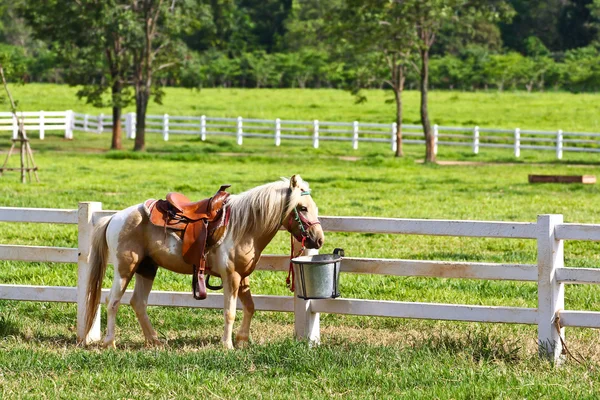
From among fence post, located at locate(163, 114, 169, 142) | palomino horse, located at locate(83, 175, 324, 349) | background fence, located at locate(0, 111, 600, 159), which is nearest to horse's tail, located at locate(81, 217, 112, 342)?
palomino horse, located at locate(83, 175, 324, 349)

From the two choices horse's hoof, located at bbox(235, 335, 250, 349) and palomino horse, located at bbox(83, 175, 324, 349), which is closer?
palomino horse, located at bbox(83, 175, 324, 349)

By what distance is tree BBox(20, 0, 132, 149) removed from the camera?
119ft

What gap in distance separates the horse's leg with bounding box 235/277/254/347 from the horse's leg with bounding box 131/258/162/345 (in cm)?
67

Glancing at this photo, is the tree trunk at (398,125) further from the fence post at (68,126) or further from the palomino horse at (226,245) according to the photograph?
the palomino horse at (226,245)

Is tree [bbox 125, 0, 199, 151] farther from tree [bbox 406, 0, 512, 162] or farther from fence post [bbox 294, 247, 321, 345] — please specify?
fence post [bbox 294, 247, 321, 345]

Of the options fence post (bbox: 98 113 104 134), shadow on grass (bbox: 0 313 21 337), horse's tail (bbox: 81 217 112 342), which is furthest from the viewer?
fence post (bbox: 98 113 104 134)

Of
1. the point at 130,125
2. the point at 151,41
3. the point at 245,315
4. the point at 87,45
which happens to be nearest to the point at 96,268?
the point at 245,315

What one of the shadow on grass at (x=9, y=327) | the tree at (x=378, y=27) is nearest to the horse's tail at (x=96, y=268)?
the shadow on grass at (x=9, y=327)

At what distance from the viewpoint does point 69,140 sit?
138 feet

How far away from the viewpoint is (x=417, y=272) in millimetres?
8102

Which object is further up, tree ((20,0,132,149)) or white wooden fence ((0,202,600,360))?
tree ((20,0,132,149))

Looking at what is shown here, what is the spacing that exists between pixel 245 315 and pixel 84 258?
60.0 inches

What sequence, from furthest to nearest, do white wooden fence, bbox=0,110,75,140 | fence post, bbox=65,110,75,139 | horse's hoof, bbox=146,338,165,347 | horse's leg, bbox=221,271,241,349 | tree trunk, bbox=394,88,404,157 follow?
fence post, bbox=65,110,75,139, white wooden fence, bbox=0,110,75,140, tree trunk, bbox=394,88,404,157, horse's hoof, bbox=146,338,165,347, horse's leg, bbox=221,271,241,349

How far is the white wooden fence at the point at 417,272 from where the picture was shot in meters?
7.62
